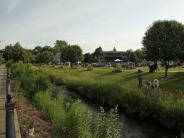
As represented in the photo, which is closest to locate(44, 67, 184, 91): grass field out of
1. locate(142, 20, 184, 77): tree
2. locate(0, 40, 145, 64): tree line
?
locate(142, 20, 184, 77): tree

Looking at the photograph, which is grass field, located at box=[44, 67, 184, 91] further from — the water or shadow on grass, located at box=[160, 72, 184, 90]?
the water

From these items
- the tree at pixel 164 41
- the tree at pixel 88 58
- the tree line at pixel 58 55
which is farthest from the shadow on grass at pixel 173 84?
the tree at pixel 88 58

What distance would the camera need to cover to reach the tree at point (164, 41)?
151 feet

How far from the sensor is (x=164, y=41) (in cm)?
4647

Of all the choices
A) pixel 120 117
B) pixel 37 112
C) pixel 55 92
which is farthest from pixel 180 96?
pixel 37 112

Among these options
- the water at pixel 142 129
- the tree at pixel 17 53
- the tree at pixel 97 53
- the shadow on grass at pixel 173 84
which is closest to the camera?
the water at pixel 142 129

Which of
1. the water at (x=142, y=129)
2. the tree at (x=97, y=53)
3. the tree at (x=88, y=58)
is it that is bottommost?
the water at (x=142, y=129)

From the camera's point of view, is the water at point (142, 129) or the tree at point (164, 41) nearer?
the water at point (142, 129)

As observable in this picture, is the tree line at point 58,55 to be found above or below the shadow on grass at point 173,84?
above

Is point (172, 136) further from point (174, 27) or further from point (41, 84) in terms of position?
point (174, 27)

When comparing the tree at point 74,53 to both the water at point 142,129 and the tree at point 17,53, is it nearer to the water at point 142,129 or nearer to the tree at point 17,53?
the tree at point 17,53

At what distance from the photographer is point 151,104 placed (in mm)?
20969

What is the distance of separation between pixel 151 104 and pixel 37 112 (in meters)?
7.43

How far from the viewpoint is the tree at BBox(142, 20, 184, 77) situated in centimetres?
4600
